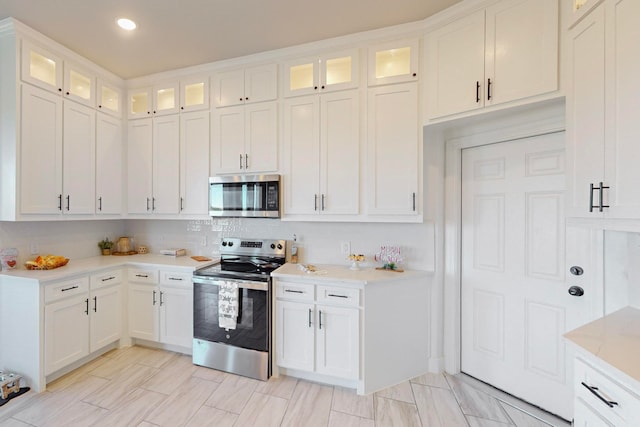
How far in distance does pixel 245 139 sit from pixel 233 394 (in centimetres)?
229

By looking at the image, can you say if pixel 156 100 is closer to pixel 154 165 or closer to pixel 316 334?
pixel 154 165

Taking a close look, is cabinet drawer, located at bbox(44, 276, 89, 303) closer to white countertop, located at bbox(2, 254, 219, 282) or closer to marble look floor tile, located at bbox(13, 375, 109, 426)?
white countertop, located at bbox(2, 254, 219, 282)

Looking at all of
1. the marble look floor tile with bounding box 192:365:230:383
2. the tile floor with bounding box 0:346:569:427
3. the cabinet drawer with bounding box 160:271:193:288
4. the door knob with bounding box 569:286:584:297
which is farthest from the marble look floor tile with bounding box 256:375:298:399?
the door knob with bounding box 569:286:584:297

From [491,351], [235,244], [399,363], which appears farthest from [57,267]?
[491,351]

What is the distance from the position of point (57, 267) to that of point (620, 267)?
4.32 metres

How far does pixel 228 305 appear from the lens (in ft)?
8.02

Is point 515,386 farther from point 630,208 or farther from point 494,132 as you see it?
point 494,132

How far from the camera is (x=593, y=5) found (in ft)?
4.34

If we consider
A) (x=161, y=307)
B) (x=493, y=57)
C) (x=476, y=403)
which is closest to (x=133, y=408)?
(x=161, y=307)

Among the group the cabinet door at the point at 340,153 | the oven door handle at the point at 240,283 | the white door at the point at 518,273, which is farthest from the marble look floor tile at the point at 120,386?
the white door at the point at 518,273

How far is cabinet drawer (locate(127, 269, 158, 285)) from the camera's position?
2811mm

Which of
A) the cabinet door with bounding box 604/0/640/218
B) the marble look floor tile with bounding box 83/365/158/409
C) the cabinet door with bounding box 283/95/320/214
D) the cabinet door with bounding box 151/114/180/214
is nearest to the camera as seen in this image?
the cabinet door with bounding box 604/0/640/218

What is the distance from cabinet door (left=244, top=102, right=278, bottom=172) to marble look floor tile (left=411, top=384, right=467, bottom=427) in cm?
233

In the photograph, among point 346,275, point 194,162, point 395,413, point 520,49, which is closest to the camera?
point 520,49
